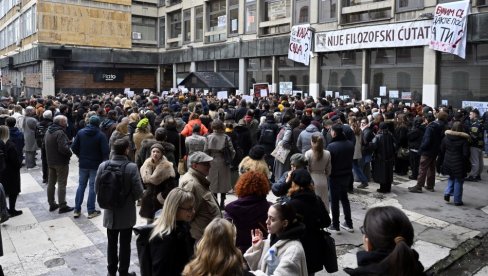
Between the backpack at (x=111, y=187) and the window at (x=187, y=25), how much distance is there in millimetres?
29838

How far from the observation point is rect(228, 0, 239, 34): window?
94.5 feet

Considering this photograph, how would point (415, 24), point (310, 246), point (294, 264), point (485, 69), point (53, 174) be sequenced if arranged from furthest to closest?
point (415, 24) → point (485, 69) → point (53, 174) → point (310, 246) → point (294, 264)

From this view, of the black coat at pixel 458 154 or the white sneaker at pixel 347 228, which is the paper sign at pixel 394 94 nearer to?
the black coat at pixel 458 154

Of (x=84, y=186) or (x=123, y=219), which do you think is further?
(x=84, y=186)

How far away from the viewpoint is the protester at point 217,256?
2.80 meters

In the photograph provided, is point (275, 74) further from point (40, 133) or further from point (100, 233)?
point (100, 233)

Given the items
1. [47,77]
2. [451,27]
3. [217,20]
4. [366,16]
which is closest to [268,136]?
[451,27]

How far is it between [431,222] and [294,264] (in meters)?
5.65

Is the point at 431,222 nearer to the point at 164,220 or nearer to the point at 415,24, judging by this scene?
the point at 164,220

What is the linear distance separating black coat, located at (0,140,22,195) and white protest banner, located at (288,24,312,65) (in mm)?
16060

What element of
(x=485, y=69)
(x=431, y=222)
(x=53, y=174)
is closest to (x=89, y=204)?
(x=53, y=174)

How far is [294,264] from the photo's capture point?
10.9 ft

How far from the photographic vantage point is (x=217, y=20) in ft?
101

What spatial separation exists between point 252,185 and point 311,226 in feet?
2.39
